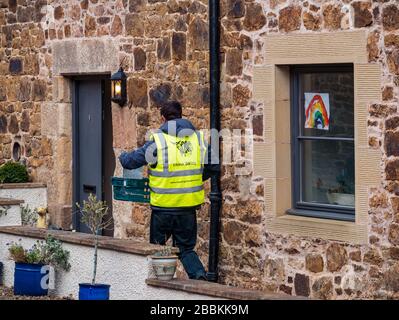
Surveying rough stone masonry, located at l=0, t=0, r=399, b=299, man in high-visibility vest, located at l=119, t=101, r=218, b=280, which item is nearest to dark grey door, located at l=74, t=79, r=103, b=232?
rough stone masonry, located at l=0, t=0, r=399, b=299

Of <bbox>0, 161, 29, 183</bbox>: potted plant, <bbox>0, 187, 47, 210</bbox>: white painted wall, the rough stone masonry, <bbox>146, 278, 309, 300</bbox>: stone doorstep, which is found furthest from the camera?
<bbox>0, 161, 29, 183</bbox>: potted plant

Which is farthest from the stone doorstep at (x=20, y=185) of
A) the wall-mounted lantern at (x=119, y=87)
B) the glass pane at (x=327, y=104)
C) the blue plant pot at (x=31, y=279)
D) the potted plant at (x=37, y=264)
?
the glass pane at (x=327, y=104)

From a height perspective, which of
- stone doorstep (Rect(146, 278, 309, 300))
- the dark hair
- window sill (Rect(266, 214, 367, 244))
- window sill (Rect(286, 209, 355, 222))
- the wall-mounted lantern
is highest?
the wall-mounted lantern

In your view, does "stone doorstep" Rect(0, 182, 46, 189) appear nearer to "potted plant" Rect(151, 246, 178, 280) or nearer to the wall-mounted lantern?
the wall-mounted lantern

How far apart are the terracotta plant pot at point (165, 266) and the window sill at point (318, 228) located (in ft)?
6.57

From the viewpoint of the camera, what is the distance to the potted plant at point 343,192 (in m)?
12.0

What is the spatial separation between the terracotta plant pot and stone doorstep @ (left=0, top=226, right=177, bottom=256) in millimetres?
174

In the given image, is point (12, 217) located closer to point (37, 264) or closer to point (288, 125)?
point (37, 264)

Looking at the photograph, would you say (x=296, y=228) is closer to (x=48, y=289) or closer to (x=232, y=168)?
(x=232, y=168)

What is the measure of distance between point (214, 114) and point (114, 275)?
2.58 metres

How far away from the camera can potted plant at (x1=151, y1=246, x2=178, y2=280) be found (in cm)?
1047

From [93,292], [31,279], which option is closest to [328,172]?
[93,292]

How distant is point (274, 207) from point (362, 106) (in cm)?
156
